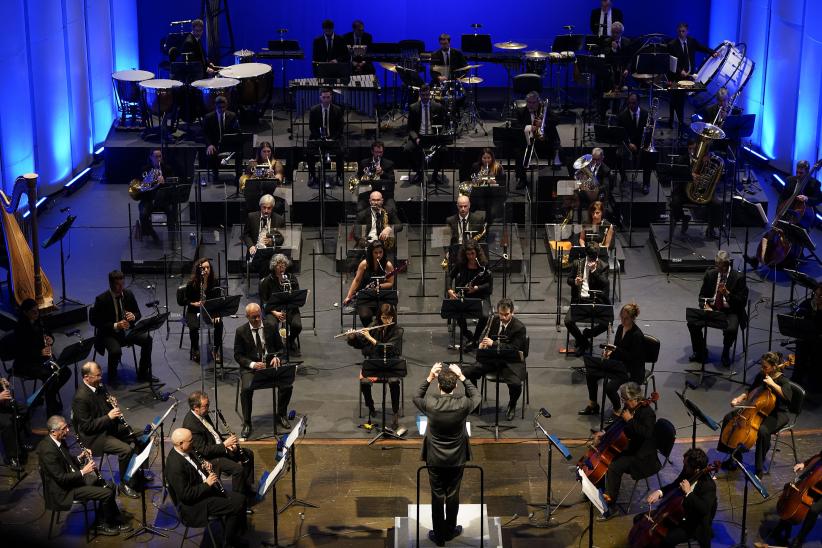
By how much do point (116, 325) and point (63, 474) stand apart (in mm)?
2885

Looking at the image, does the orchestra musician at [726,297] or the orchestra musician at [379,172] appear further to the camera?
the orchestra musician at [379,172]

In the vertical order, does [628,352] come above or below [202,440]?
above

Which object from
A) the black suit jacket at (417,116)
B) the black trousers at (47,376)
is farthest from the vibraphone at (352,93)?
the black trousers at (47,376)


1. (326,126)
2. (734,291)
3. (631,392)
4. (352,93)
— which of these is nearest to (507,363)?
(631,392)

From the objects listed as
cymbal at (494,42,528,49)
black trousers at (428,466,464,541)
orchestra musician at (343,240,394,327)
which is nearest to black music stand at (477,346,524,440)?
orchestra musician at (343,240,394,327)

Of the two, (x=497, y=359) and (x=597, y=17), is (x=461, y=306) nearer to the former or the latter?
(x=497, y=359)

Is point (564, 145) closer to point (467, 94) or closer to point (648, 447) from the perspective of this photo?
point (467, 94)

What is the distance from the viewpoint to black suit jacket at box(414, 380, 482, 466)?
906 cm

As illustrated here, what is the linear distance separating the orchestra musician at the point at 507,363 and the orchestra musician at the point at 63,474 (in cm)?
354

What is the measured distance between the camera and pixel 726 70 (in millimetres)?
17469

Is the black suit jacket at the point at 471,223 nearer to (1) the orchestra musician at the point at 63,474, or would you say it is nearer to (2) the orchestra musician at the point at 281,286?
(2) the orchestra musician at the point at 281,286

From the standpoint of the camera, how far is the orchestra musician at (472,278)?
42.2 ft

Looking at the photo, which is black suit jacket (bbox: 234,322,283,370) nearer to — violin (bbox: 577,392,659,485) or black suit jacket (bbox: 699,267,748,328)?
violin (bbox: 577,392,659,485)

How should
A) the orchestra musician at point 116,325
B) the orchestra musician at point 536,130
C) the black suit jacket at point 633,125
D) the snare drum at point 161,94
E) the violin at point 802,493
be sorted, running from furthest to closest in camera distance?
the snare drum at point 161,94 < the black suit jacket at point 633,125 < the orchestra musician at point 536,130 < the orchestra musician at point 116,325 < the violin at point 802,493
